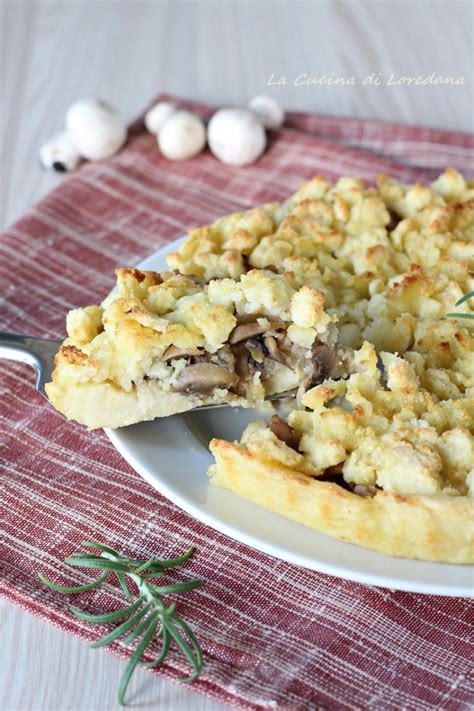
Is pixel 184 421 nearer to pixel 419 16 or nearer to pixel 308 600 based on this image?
pixel 308 600

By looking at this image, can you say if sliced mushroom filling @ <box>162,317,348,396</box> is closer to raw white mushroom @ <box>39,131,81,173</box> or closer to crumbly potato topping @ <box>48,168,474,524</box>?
crumbly potato topping @ <box>48,168,474,524</box>

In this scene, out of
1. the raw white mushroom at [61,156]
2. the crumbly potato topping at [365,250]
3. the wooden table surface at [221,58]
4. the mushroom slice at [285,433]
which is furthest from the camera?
the wooden table surface at [221,58]

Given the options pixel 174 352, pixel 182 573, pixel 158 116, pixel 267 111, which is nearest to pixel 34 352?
pixel 174 352

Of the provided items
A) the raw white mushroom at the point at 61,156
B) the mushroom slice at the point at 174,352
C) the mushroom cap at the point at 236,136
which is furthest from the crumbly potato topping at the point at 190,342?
the raw white mushroom at the point at 61,156

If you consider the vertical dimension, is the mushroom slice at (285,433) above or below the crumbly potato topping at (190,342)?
below

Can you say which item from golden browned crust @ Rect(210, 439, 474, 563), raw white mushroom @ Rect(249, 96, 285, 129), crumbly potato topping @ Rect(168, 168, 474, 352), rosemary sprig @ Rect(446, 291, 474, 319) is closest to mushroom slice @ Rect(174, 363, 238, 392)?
golden browned crust @ Rect(210, 439, 474, 563)

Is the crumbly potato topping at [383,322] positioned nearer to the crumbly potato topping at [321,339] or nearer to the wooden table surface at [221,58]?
the crumbly potato topping at [321,339]

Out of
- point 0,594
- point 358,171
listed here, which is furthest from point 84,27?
point 0,594
